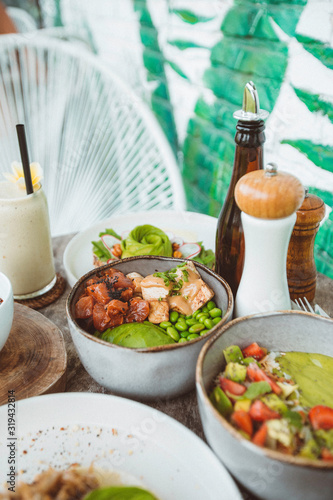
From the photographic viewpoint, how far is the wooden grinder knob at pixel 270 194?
71cm

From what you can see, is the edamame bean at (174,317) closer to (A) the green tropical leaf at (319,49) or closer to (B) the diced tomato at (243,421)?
(B) the diced tomato at (243,421)

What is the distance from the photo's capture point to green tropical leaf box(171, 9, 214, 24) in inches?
86.2

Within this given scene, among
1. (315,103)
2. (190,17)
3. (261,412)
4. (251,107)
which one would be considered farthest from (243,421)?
(190,17)

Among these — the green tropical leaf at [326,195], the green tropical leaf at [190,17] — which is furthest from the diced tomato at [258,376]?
the green tropical leaf at [190,17]

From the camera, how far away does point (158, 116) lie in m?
2.87

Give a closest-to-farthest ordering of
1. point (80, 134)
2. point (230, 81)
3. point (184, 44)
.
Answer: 1. point (230, 81)
2. point (184, 44)
3. point (80, 134)

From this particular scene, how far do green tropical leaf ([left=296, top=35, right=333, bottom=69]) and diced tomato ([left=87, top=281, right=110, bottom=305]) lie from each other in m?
1.16

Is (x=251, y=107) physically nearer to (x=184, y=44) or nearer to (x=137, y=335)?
(x=137, y=335)

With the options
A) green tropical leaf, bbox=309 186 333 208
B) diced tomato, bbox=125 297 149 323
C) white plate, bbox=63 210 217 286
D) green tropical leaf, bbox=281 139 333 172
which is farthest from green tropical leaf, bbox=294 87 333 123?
diced tomato, bbox=125 297 149 323

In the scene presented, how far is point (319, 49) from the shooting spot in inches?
58.4

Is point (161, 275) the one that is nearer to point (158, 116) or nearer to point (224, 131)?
point (224, 131)

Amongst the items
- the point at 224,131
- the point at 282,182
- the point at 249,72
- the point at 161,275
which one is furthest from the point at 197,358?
the point at 224,131

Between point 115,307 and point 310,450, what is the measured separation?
44 cm

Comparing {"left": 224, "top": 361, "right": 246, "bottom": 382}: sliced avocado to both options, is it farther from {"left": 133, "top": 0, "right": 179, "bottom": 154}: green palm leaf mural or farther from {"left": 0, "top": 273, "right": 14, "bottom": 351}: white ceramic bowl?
{"left": 133, "top": 0, "right": 179, "bottom": 154}: green palm leaf mural
